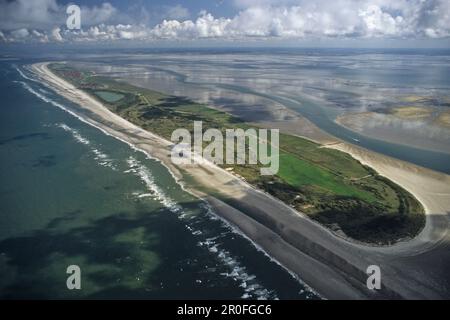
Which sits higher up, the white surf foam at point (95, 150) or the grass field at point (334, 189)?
the white surf foam at point (95, 150)

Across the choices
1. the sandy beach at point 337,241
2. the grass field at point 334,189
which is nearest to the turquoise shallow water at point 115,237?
the sandy beach at point 337,241

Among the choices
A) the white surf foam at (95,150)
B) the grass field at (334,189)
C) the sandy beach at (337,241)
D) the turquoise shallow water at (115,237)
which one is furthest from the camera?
the white surf foam at (95,150)

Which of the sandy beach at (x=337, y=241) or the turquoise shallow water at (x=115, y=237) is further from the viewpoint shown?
the sandy beach at (x=337, y=241)

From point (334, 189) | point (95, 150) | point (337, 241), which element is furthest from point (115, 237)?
point (95, 150)

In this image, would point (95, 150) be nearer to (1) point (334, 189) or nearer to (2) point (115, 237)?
(2) point (115, 237)

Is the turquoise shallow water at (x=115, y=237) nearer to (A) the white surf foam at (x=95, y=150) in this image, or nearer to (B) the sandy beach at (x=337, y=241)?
(A) the white surf foam at (x=95, y=150)

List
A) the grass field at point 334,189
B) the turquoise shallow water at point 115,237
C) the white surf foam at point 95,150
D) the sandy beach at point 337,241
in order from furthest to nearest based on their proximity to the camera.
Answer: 1. the white surf foam at point 95,150
2. the grass field at point 334,189
3. the sandy beach at point 337,241
4. the turquoise shallow water at point 115,237

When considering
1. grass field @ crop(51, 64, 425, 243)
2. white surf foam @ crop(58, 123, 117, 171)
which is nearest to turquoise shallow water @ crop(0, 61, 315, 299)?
white surf foam @ crop(58, 123, 117, 171)
